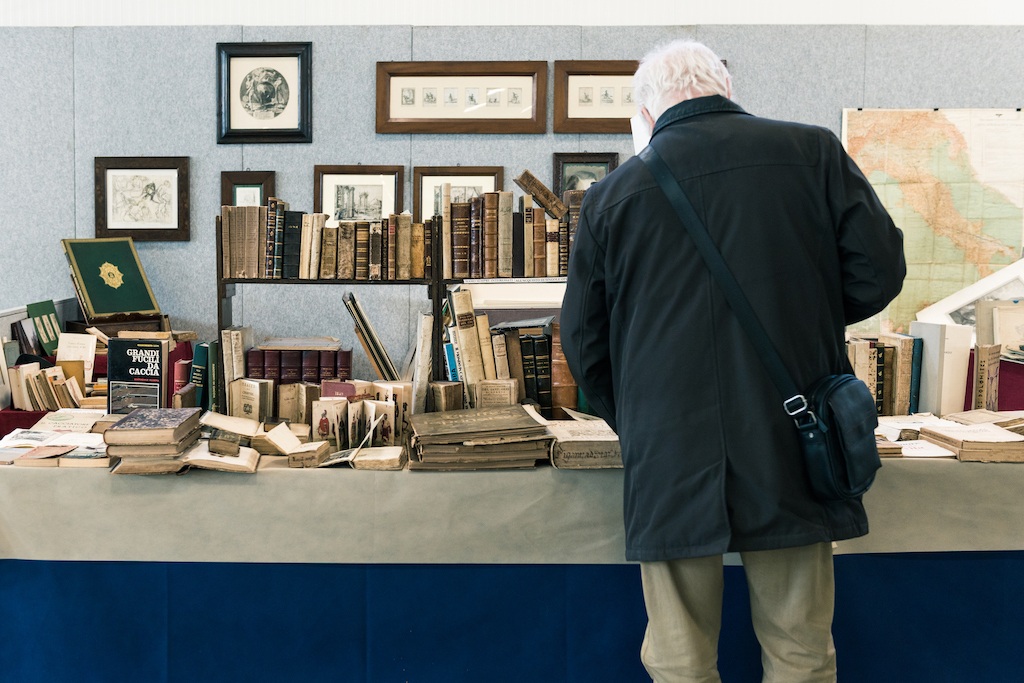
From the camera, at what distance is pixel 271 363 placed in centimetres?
245

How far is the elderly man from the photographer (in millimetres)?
1519

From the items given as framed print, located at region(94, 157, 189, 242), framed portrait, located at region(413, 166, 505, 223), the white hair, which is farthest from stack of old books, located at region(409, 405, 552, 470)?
framed print, located at region(94, 157, 189, 242)

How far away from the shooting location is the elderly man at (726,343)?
4.98ft

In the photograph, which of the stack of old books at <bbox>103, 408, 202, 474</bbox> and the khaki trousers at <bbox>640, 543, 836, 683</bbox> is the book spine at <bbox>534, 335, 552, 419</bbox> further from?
the stack of old books at <bbox>103, 408, 202, 474</bbox>

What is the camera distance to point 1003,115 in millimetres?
4176

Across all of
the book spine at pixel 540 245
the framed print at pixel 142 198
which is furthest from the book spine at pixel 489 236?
the framed print at pixel 142 198

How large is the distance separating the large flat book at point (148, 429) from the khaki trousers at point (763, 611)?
1194 mm

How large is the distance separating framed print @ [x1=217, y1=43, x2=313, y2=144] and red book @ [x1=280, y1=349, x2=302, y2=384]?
208 cm

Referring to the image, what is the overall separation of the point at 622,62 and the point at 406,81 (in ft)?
3.63

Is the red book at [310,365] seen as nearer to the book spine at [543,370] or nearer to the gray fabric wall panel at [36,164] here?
the book spine at [543,370]

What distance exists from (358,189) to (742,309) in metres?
3.09

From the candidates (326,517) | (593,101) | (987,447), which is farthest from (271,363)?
(593,101)
